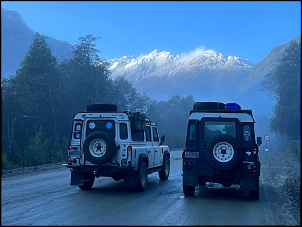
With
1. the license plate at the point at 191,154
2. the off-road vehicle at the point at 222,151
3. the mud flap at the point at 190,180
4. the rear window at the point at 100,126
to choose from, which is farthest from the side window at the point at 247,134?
the rear window at the point at 100,126

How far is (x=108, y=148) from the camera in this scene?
33.5 feet

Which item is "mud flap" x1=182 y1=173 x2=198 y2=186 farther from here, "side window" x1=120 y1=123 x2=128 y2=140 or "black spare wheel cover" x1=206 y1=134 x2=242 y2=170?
"side window" x1=120 y1=123 x2=128 y2=140

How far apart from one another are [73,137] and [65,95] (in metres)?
36.9

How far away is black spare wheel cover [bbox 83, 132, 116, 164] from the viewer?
10.2 meters

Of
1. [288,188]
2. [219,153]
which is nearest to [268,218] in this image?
[219,153]

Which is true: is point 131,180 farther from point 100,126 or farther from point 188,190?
point 100,126

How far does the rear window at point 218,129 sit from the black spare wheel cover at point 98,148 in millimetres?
2862

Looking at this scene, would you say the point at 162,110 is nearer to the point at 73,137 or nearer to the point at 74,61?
the point at 74,61

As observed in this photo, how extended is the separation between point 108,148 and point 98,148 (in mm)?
368

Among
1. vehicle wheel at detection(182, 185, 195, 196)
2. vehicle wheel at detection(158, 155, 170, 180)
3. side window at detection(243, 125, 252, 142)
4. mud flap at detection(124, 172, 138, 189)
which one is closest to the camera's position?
side window at detection(243, 125, 252, 142)

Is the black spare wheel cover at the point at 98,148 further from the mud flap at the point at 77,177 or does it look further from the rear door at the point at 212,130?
the rear door at the point at 212,130

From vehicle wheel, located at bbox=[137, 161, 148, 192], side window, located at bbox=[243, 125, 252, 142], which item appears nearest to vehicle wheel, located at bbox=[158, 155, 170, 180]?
vehicle wheel, located at bbox=[137, 161, 148, 192]

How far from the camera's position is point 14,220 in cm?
719

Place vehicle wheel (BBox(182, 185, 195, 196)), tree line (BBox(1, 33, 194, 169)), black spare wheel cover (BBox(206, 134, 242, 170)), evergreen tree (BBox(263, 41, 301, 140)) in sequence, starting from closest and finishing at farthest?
1. black spare wheel cover (BBox(206, 134, 242, 170))
2. vehicle wheel (BBox(182, 185, 195, 196))
3. tree line (BBox(1, 33, 194, 169))
4. evergreen tree (BBox(263, 41, 301, 140))
